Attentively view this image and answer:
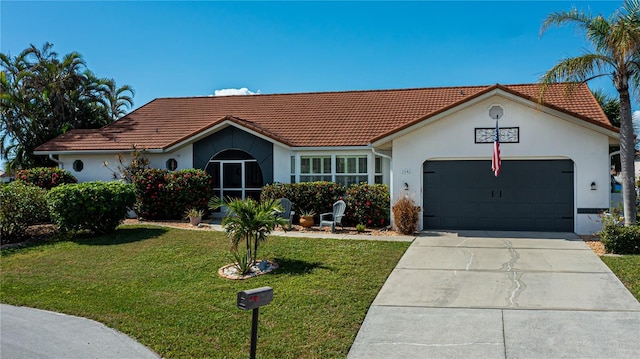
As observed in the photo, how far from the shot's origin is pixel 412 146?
1393cm

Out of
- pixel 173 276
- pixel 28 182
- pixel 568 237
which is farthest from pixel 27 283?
pixel 568 237

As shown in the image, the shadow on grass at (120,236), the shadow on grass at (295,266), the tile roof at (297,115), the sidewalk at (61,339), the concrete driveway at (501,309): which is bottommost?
the sidewalk at (61,339)

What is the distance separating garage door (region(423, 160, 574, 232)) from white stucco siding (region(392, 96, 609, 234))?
0.84 feet

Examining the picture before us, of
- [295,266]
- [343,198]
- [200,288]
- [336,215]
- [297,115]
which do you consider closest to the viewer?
[200,288]

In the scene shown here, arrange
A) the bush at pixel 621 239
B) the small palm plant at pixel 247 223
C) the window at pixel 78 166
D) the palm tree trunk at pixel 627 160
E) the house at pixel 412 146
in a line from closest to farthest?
the small palm plant at pixel 247 223 < the bush at pixel 621 239 < the palm tree trunk at pixel 627 160 < the house at pixel 412 146 < the window at pixel 78 166

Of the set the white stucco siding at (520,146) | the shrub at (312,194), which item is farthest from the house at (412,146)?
the shrub at (312,194)

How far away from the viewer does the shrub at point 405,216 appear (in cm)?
1317

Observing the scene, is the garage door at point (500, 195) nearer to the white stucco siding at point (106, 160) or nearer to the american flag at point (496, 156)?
the american flag at point (496, 156)

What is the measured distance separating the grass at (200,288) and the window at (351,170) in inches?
196

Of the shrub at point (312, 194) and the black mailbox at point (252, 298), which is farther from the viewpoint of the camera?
the shrub at point (312, 194)

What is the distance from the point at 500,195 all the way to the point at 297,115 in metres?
9.05

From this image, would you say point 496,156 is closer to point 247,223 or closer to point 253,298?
point 247,223

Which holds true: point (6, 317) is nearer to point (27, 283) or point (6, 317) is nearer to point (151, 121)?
point (27, 283)

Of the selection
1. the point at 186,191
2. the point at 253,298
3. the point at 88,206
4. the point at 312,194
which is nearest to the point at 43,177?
the point at 186,191
